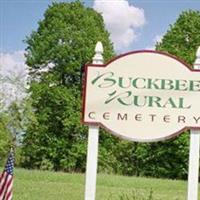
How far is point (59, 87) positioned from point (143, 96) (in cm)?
3227

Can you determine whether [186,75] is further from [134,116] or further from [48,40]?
[48,40]

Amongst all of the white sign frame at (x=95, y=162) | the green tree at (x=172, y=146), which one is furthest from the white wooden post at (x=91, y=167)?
the green tree at (x=172, y=146)

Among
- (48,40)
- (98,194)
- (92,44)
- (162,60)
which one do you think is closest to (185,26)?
(92,44)

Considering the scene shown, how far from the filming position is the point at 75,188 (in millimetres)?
19938

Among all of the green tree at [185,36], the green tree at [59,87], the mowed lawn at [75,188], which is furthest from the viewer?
Result: the green tree at [59,87]

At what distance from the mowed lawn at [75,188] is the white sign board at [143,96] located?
7.23 m

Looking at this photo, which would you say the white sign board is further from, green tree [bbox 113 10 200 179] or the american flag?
green tree [bbox 113 10 200 179]

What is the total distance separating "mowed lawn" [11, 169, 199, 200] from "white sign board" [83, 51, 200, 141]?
723 cm

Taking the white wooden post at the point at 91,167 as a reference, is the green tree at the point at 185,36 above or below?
above

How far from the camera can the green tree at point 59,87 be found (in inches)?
1560

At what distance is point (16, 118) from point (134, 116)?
34.3m

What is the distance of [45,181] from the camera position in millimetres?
22016

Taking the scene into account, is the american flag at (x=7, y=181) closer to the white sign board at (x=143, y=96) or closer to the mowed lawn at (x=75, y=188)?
the white sign board at (x=143, y=96)

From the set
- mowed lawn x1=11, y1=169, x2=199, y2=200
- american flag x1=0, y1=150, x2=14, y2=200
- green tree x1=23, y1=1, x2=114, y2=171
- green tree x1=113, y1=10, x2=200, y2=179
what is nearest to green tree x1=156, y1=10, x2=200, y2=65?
green tree x1=113, y1=10, x2=200, y2=179
